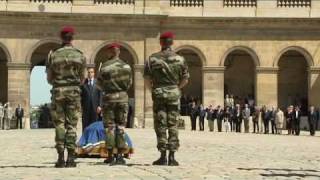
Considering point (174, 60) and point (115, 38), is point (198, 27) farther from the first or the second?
point (174, 60)

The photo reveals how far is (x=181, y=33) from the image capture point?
40906 mm

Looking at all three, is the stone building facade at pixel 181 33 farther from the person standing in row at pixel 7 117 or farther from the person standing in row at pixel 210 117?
the person standing in row at pixel 210 117

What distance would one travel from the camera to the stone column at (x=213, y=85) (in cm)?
4081

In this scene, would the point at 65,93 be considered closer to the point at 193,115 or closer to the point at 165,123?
the point at 165,123

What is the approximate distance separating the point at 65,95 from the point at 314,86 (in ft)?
101

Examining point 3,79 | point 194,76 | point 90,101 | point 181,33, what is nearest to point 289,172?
point 90,101

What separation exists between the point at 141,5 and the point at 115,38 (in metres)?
2.35

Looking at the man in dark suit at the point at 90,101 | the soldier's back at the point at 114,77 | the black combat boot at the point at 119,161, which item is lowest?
the black combat boot at the point at 119,161

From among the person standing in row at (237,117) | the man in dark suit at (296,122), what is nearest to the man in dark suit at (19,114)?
the person standing in row at (237,117)

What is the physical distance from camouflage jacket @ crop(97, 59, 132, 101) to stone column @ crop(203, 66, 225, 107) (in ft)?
92.2

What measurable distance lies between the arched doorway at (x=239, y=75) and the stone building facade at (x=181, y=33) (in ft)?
5.27

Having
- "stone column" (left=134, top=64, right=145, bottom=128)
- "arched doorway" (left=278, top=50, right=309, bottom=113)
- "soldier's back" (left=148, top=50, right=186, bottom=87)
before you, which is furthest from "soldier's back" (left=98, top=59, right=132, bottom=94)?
"arched doorway" (left=278, top=50, right=309, bottom=113)

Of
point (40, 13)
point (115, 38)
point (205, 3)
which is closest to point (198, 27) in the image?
point (205, 3)

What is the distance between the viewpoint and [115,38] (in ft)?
132
